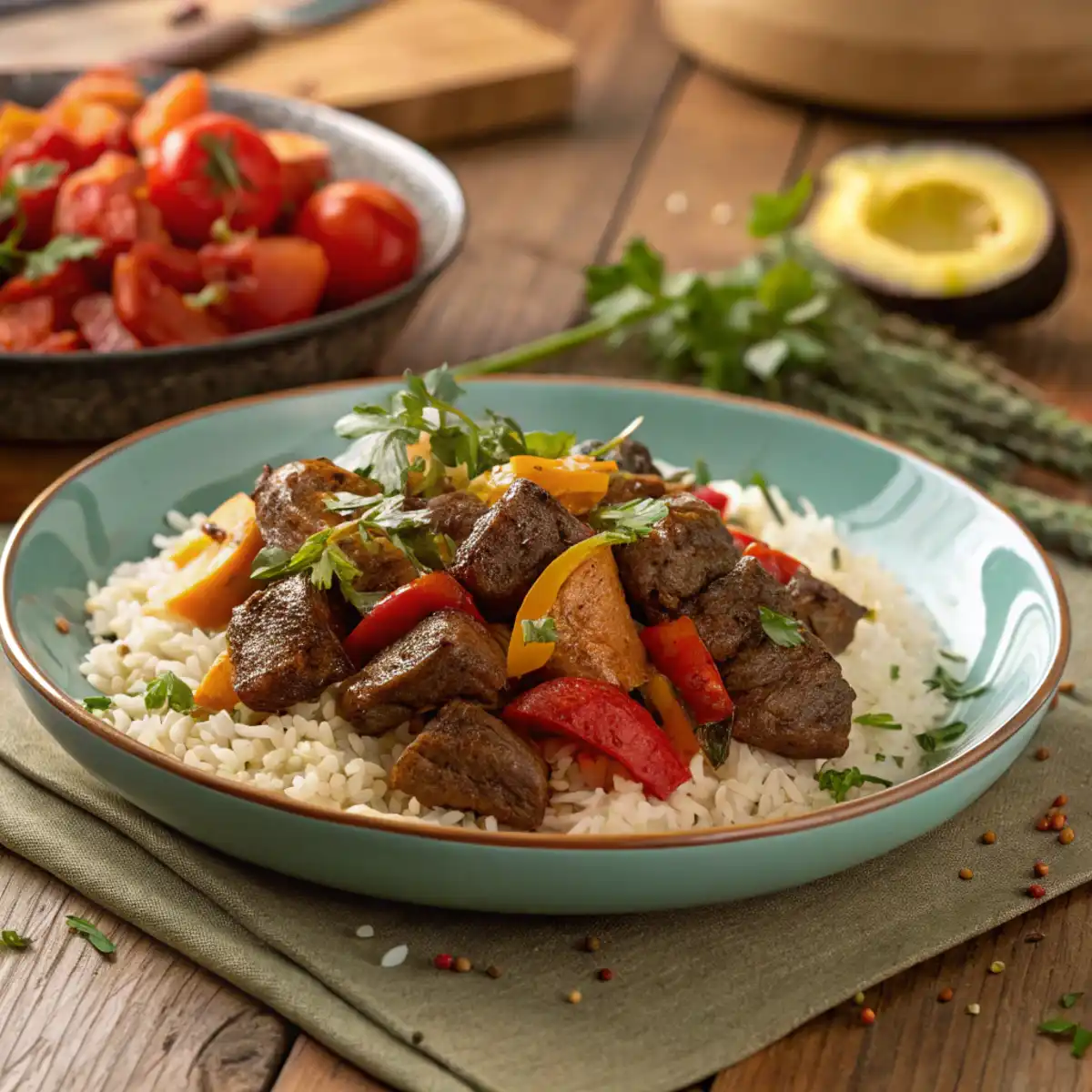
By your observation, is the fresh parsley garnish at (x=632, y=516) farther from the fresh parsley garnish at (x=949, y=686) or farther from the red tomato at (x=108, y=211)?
the red tomato at (x=108, y=211)

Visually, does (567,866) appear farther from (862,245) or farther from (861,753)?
(862,245)

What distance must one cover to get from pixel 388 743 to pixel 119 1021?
76 cm

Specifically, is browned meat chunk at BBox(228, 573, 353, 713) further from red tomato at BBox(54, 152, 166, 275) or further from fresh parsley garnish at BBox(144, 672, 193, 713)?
red tomato at BBox(54, 152, 166, 275)

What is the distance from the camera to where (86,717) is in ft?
9.73

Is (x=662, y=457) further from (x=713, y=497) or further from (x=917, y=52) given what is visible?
(x=917, y=52)

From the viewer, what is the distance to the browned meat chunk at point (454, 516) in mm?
3342

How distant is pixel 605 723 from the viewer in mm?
3131

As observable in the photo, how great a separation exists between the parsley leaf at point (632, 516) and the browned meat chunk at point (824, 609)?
43 centimetres

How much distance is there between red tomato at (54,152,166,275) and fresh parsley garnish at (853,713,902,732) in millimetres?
2861

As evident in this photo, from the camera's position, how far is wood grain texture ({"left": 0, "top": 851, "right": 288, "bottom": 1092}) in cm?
270

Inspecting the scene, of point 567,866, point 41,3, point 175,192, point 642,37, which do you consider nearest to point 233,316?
point 175,192

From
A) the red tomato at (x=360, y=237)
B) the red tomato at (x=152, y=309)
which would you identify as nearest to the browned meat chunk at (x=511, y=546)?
the red tomato at (x=152, y=309)

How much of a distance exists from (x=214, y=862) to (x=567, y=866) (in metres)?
0.79

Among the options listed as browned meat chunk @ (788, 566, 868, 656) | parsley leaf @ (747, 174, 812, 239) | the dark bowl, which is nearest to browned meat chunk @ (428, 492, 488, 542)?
browned meat chunk @ (788, 566, 868, 656)
